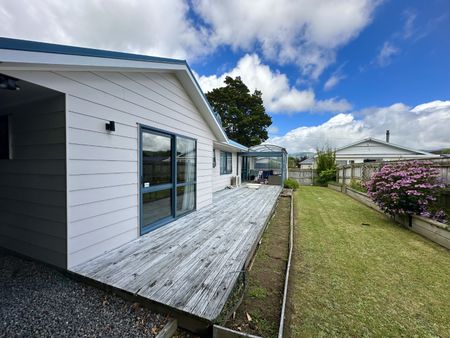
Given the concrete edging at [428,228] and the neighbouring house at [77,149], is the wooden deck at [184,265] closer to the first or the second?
the neighbouring house at [77,149]

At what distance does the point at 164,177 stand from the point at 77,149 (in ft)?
6.20

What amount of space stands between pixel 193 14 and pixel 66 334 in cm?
936

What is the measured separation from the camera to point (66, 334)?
1.66 m

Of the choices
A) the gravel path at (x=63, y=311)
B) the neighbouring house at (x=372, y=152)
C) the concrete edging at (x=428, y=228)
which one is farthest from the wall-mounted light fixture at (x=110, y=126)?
the neighbouring house at (x=372, y=152)

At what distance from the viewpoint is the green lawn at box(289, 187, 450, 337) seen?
1973mm

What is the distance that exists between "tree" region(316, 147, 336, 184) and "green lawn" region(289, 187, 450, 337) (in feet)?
34.1

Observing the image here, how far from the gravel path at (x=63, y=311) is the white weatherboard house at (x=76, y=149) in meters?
0.31

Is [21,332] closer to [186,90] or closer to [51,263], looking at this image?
[51,263]

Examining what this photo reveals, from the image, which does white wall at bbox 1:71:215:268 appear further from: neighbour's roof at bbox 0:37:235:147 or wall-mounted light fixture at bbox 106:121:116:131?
neighbour's roof at bbox 0:37:235:147

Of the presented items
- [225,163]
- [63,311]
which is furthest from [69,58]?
[225,163]

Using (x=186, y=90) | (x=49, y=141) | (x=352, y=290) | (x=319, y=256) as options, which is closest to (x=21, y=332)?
(x=49, y=141)

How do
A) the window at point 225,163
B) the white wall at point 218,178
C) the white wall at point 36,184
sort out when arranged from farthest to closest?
the window at point 225,163
the white wall at point 218,178
the white wall at point 36,184

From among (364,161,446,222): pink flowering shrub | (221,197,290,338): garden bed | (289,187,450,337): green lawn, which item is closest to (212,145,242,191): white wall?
(289,187,450,337): green lawn

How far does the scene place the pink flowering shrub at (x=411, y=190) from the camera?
4762 millimetres
